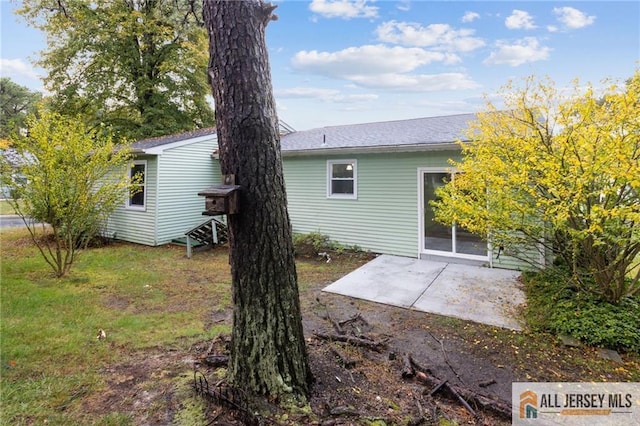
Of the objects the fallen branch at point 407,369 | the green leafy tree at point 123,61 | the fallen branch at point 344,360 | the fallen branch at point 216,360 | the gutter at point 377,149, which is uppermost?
the green leafy tree at point 123,61

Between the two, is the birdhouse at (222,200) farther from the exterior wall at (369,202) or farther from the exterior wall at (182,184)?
the exterior wall at (182,184)

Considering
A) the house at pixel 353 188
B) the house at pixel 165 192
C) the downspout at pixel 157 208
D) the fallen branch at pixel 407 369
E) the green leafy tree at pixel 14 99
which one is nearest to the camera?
the fallen branch at pixel 407 369

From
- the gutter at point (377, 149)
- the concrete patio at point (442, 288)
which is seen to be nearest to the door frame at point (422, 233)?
the concrete patio at point (442, 288)

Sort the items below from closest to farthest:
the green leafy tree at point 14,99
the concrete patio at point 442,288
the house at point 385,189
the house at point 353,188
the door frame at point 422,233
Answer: the concrete patio at point 442,288 → the door frame at point 422,233 → the house at point 385,189 → the house at point 353,188 → the green leafy tree at point 14,99

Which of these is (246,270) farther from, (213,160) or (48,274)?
(213,160)

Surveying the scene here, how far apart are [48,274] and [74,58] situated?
13484 millimetres

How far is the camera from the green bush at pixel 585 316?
11.4 ft

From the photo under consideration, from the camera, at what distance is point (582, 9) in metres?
5.85

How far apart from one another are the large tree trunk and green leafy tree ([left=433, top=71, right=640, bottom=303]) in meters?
3.20

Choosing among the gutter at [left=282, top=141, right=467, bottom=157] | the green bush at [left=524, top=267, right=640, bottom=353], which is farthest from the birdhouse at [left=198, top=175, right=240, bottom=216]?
the gutter at [left=282, top=141, right=467, bottom=157]

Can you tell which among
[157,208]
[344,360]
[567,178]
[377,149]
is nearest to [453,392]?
[344,360]

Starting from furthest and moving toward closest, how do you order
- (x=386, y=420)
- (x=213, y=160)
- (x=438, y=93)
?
(x=438, y=93) < (x=213, y=160) < (x=386, y=420)

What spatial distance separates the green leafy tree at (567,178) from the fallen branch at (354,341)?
7.48 ft

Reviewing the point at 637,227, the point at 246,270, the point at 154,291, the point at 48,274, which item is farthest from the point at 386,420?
the point at 48,274
